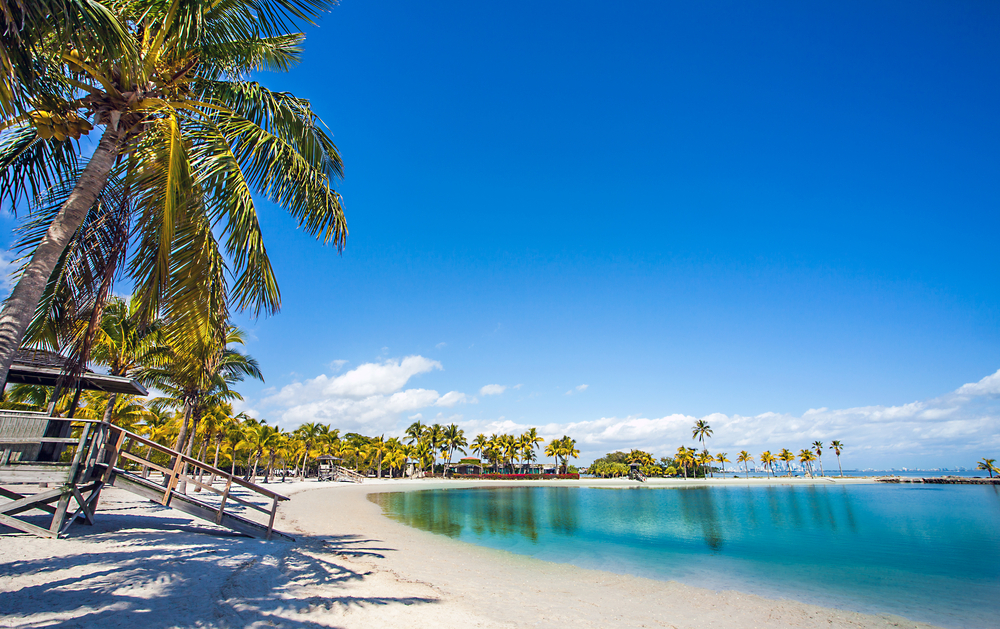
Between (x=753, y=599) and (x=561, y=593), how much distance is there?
4.85m

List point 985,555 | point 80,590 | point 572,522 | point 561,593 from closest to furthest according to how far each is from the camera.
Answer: point 80,590
point 561,593
point 985,555
point 572,522

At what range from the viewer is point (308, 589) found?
7.29m

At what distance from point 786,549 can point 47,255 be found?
24.9 m

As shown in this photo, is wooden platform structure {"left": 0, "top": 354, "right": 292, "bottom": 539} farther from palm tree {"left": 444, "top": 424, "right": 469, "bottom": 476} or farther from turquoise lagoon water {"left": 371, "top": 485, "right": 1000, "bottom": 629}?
palm tree {"left": 444, "top": 424, "right": 469, "bottom": 476}

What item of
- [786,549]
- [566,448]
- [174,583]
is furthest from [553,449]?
[174,583]

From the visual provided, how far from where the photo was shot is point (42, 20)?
3.27 m

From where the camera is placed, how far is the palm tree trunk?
4.34 m

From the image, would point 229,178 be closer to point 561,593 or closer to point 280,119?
point 280,119

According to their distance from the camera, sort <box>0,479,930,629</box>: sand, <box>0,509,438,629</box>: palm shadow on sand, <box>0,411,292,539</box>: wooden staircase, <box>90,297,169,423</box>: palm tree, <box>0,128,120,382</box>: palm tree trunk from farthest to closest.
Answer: <box>90,297,169,423</box>: palm tree < <box>0,411,292,539</box>: wooden staircase < <box>0,479,930,629</box>: sand < <box>0,509,438,629</box>: palm shadow on sand < <box>0,128,120,382</box>: palm tree trunk

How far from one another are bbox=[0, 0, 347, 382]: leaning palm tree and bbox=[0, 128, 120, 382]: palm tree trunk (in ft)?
0.04

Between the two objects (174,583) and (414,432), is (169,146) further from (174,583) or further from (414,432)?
(414,432)

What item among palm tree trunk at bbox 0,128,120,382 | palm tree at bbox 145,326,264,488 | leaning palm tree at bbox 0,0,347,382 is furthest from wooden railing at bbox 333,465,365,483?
palm tree trunk at bbox 0,128,120,382

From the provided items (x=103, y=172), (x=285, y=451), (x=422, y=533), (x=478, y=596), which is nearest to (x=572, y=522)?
(x=422, y=533)

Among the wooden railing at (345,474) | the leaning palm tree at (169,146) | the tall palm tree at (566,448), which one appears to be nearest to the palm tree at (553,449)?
the tall palm tree at (566,448)
